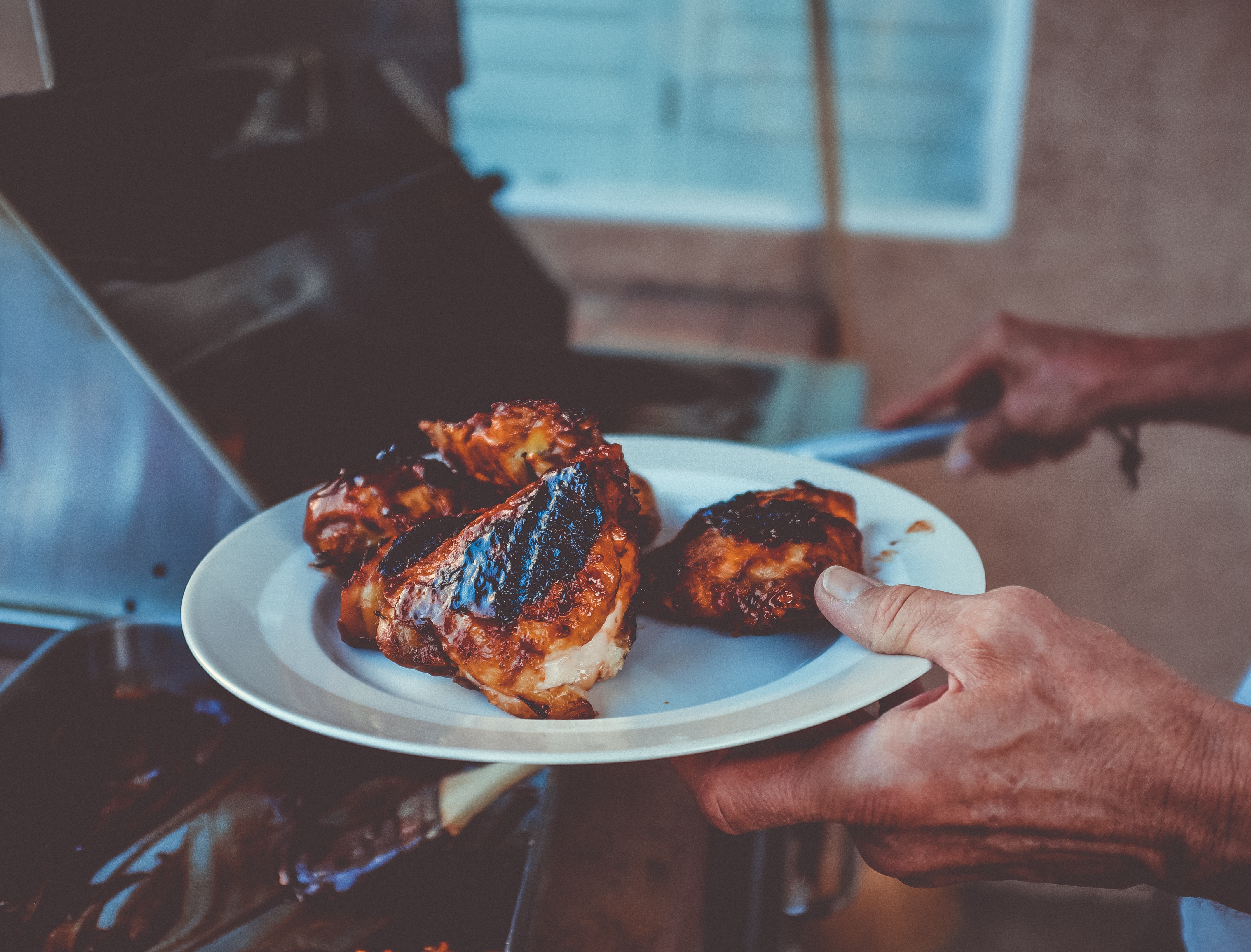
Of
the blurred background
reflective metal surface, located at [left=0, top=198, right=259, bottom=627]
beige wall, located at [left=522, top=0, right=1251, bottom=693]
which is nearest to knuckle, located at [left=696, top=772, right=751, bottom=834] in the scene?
the blurred background

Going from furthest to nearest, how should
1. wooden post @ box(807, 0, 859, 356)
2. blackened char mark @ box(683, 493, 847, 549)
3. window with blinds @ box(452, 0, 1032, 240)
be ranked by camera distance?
window with blinds @ box(452, 0, 1032, 240) → wooden post @ box(807, 0, 859, 356) → blackened char mark @ box(683, 493, 847, 549)

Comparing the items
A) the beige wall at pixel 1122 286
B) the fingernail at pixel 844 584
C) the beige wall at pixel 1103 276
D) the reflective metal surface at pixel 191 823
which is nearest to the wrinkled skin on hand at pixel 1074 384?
the fingernail at pixel 844 584

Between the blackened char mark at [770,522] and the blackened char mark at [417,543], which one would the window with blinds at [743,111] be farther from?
the blackened char mark at [417,543]

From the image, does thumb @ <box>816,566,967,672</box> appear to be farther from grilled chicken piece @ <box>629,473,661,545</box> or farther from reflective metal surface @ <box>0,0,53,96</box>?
reflective metal surface @ <box>0,0,53,96</box>

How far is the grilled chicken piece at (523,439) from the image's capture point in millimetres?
788

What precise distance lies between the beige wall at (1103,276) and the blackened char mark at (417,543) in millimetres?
1965

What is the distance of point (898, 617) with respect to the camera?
658 mm

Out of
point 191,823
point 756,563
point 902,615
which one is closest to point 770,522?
point 756,563

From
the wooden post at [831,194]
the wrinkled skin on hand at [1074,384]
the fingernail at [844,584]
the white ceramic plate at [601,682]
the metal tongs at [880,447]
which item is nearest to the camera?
the white ceramic plate at [601,682]

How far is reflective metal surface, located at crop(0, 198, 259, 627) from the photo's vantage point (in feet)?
2.80

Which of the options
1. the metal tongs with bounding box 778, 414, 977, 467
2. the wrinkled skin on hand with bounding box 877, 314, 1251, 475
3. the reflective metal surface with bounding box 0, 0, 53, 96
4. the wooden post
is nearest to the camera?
the reflective metal surface with bounding box 0, 0, 53, 96

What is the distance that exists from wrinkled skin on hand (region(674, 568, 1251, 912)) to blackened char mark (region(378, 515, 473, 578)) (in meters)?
0.30

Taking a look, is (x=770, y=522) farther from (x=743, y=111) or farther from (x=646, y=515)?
(x=743, y=111)

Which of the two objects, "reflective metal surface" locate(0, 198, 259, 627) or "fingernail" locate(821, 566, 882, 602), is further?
"reflective metal surface" locate(0, 198, 259, 627)
